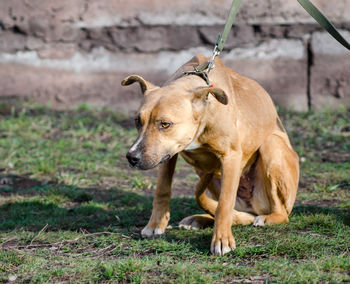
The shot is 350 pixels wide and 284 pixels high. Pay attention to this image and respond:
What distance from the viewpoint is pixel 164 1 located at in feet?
29.1

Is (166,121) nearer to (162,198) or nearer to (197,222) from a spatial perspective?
(162,198)

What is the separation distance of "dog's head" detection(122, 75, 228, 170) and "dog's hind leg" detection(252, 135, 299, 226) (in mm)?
1018

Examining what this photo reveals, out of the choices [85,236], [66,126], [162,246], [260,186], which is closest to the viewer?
[162,246]

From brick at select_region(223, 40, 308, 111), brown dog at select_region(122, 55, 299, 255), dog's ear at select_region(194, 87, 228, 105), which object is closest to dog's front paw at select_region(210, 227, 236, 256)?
brown dog at select_region(122, 55, 299, 255)

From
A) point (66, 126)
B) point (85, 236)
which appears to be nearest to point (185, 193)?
point (85, 236)

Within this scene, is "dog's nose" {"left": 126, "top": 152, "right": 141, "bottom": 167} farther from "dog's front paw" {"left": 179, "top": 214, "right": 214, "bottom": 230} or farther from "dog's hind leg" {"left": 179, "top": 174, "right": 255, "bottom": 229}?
"dog's front paw" {"left": 179, "top": 214, "right": 214, "bottom": 230}

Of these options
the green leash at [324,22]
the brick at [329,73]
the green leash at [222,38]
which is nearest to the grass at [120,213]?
the brick at [329,73]

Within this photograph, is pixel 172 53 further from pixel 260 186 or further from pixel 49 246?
pixel 49 246

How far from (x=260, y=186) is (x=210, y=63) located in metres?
1.29

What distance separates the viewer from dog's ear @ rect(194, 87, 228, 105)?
3.59m

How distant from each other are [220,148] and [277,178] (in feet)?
2.69

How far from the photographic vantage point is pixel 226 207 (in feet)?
12.8

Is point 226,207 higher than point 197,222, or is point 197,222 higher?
point 226,207

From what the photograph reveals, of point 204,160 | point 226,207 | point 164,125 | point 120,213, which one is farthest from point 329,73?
point 164,125
